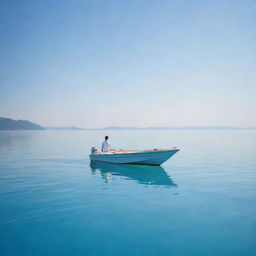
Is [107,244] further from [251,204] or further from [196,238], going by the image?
[251,204]

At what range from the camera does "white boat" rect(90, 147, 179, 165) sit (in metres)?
19.9

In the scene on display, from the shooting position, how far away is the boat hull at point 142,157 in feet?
65.6

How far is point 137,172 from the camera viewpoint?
62.0 feet

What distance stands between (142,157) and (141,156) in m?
0.16

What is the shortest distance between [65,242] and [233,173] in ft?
50.9

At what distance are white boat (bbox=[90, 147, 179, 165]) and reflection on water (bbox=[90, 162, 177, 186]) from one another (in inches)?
19.0

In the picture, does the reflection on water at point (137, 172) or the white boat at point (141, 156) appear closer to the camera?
the reflection on water at point (137, 172)

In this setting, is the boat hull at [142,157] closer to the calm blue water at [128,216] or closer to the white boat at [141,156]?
the white boat at [141,156]

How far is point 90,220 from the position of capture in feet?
29.7

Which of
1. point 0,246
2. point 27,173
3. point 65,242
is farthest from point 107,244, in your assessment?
point 27,173

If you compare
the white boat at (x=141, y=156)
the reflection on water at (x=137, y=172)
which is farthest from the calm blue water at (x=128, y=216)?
the white boat at (x=141, y=156)

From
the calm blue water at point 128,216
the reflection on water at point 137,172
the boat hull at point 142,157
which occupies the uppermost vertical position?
the boat hull at point 142,157

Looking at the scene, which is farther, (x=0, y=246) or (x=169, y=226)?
Result: (x=169, y=226)

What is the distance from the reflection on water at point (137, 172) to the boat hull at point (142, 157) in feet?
1.55
